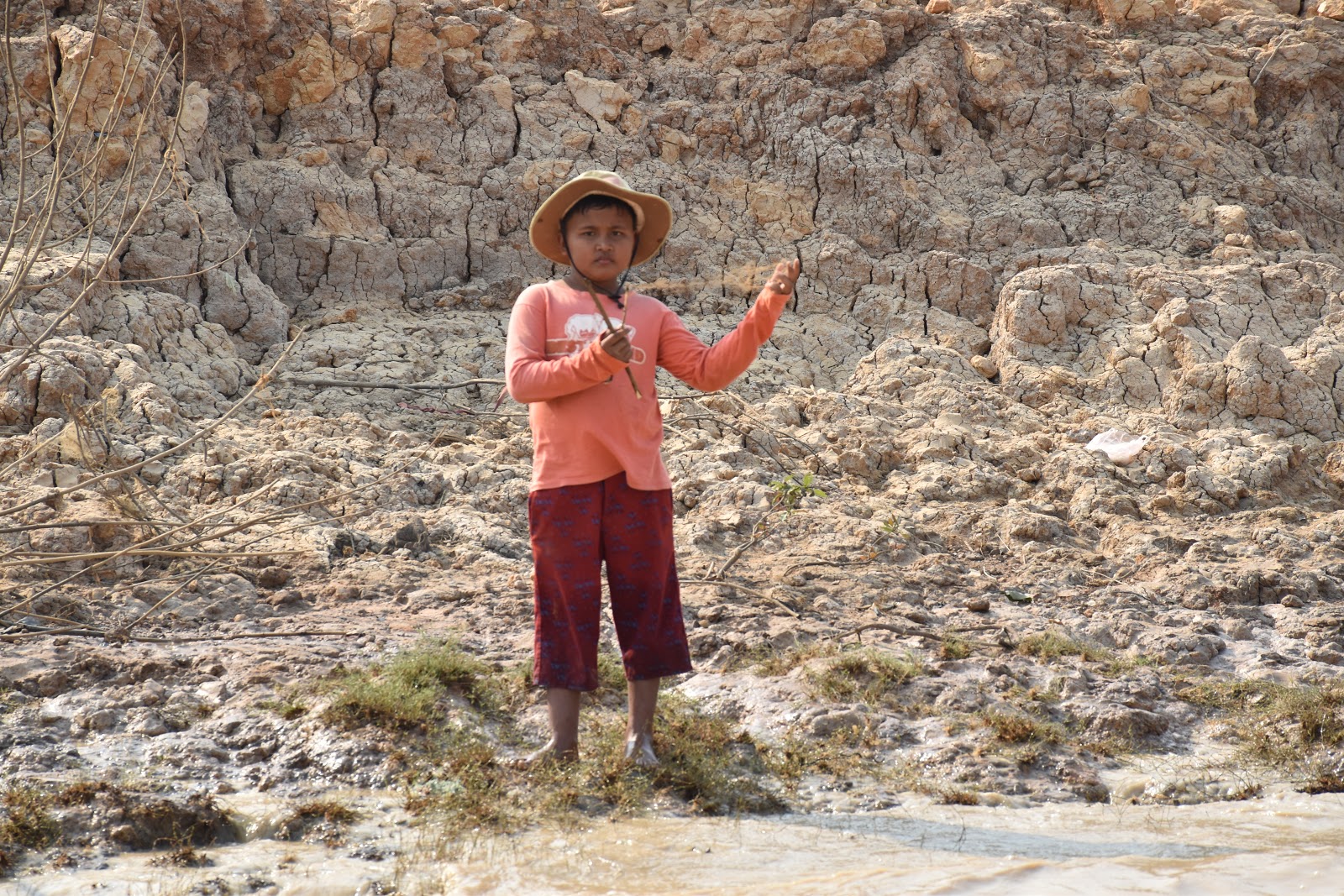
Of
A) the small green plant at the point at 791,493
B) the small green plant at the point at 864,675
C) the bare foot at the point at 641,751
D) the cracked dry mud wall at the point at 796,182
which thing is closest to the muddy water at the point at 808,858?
the bare foot at the point at 641,751

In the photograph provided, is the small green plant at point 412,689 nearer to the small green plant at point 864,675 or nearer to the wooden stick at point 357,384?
the small green plant at point 864,675

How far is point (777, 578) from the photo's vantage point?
4.26 metres

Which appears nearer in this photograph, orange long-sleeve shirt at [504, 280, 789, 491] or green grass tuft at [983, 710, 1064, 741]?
orange long-sleeve shirt at [504, 280, 789, 491]

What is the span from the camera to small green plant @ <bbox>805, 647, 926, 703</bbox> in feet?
10.3

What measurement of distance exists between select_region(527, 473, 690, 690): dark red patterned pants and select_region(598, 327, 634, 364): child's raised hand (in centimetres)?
37

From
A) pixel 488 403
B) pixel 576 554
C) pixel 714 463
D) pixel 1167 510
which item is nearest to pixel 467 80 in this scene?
pixel 488 403

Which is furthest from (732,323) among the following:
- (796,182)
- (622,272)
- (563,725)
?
(563,725)

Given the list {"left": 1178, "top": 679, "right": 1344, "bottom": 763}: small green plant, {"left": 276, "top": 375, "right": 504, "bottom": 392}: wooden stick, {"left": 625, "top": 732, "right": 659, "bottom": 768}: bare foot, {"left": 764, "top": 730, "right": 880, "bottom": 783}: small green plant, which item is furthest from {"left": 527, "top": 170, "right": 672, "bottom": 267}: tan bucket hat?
{"left": 276, "top": 375, "right": 504, "bottom": 392}: wooden stick

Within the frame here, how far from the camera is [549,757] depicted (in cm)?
258

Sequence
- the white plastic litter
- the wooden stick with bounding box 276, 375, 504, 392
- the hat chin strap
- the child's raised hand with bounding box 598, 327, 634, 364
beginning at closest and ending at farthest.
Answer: the child's raised hand with bounding box 598, 327, 634, 364
the hat chin strap
the white plastic litter
the wooden stick with bounding box 276, 375, 504, 392

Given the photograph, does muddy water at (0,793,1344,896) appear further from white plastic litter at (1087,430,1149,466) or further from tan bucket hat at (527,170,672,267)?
white plastic litter at (1087,430,1149,466)

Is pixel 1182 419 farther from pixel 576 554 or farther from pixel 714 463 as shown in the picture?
pixel 576 554

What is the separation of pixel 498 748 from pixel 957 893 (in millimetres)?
1309

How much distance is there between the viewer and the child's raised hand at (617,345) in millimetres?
2287
